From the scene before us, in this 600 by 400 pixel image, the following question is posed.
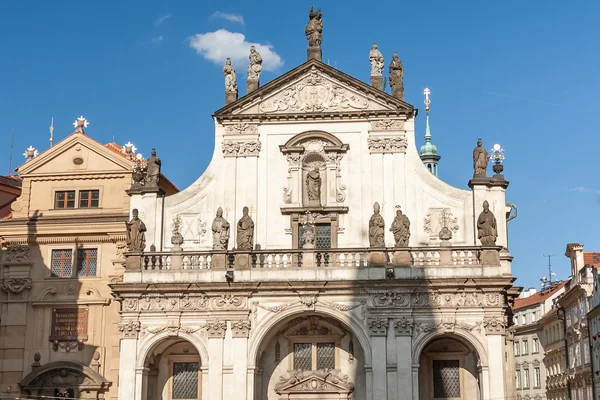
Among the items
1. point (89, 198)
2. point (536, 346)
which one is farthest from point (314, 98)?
point (536, 346)

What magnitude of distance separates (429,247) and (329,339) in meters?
4.51

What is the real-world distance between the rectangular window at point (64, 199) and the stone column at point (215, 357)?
8.38 meters

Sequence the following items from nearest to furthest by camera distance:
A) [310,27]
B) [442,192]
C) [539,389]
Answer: [442,192] < [310,27] < [539,389]

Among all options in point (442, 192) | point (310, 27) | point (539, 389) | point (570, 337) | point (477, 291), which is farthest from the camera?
point (539, 389)

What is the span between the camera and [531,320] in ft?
207

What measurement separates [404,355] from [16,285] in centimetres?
1421

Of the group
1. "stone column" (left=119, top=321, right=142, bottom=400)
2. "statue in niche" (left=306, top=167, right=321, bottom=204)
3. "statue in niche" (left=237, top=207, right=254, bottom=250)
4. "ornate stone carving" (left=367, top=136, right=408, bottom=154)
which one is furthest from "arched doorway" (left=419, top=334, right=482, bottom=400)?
"stone column" (left=119, top=321, right=142, bottom=400)

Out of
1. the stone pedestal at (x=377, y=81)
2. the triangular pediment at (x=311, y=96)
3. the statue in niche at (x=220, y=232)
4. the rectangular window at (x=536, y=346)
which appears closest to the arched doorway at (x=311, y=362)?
the statue in niche at (x=220, y=232)

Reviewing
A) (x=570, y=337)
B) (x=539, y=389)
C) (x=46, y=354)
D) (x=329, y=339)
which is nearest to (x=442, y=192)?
(x=329, y=339)

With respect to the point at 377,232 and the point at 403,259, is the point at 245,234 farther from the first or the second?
the point at 403,259

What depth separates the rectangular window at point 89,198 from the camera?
32.6 m

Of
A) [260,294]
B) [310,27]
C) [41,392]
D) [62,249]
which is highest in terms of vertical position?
[310,27]

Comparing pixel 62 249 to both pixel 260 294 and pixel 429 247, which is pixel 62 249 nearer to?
pixel 260 294

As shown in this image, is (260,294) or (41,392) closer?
(260,294)
